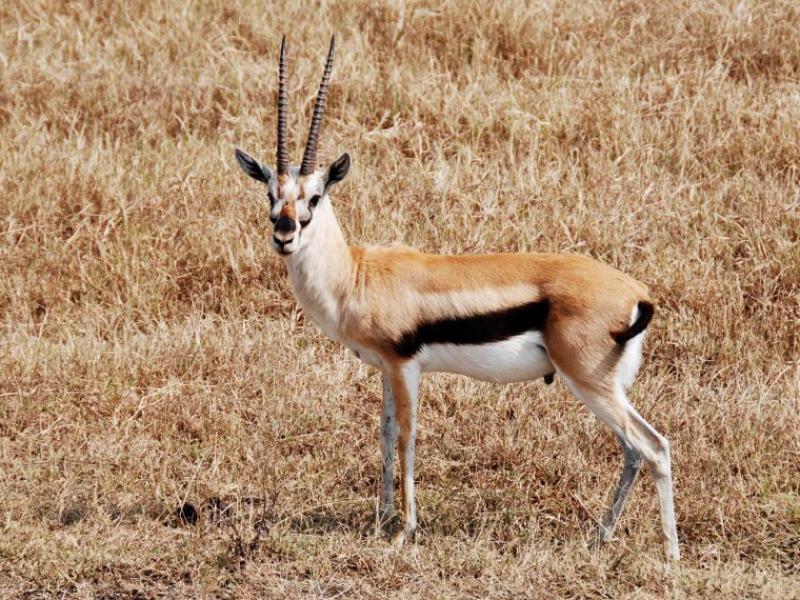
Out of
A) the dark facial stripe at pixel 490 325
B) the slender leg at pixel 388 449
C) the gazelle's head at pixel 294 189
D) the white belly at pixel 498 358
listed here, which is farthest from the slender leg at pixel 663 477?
the gazelle's head at pixel 294 189

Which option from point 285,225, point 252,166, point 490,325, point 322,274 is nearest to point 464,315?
point 490,325

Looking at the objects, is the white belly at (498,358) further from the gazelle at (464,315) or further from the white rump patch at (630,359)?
the white rump patch at (630,359)

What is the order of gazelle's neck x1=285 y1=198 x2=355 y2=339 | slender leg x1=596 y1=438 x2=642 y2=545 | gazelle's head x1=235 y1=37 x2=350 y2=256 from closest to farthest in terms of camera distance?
1. gazelle's head x1=235 y1=37 x2=350 y2=256
2. slender leg x1=596 y1=438 x2=642 y2=545
3. gazelle's neck x1=285 y1=198 x2=355 y2=339

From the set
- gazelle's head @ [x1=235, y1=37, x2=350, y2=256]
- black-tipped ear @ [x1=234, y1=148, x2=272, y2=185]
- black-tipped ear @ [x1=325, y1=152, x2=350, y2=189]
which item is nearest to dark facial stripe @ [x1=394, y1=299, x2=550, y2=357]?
gazelle's head @ [x1=235, y1=37, x2=350, y2=256]

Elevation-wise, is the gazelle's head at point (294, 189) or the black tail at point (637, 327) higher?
the gazelle's head at point (294, 189)

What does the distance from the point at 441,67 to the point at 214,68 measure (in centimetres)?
167

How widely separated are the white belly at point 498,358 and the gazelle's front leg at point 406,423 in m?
0.10

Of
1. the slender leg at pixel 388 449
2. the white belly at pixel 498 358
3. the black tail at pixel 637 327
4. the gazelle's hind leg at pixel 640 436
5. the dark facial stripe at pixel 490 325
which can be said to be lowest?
the slender leg at pixel 388 449

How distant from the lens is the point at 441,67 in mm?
9664

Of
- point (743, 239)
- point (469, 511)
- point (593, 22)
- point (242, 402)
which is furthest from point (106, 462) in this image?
point (593, 22)

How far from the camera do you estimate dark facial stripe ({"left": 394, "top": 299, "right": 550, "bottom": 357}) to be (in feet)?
17.2

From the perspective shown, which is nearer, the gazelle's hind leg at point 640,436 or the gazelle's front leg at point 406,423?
the gazelle's hind leg at point 640,436

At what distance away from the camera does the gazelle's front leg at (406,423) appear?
17.8 feet

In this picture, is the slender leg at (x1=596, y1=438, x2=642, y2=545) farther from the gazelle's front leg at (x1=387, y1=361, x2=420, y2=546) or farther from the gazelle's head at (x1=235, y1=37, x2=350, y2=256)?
the gazelle's head at (x1=235, y1=37, x2=350, y2=256)
